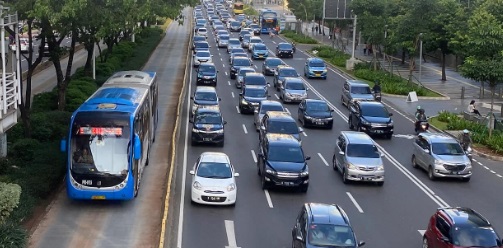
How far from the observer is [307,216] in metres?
19.2

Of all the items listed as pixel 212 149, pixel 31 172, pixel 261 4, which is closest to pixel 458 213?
pixel 31 172

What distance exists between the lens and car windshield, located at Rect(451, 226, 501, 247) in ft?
62.1

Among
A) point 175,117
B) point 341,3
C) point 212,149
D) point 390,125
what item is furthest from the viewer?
point 341,3

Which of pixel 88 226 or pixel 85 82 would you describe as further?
pixel 85 82

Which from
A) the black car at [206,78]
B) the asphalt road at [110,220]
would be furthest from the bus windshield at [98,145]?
the black car at [206,78]

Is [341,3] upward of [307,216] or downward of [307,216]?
upward

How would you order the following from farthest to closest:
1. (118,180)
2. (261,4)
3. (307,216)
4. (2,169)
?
1. (261,4)
2. (2,169)
3. (118,180)
4. (307,216)

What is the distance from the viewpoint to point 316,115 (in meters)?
39.2

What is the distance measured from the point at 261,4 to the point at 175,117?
15367 centimetres

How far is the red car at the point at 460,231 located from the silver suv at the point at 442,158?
30.4 ft

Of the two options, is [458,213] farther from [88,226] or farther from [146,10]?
[146,10]

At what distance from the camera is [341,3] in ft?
219

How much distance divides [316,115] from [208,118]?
6.92 meters

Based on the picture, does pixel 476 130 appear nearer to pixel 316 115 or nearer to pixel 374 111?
pixel 374 111
